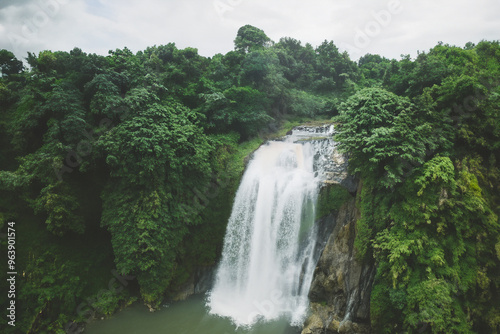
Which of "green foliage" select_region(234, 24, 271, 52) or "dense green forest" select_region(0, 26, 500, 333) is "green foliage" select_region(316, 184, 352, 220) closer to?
"dense green forest" select_region(0, 26, 500, 333)

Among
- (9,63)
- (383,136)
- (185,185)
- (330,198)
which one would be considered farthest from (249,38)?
(383,136)

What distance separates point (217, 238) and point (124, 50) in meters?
12.3

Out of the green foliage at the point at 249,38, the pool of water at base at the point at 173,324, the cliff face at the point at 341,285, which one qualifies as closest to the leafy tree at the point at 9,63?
the pool of water at base at the point at 173,324

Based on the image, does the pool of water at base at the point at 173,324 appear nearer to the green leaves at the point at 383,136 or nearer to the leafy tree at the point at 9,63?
the green leaves at the point at 383,136

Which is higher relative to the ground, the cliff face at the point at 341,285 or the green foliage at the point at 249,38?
the green foliage at the point at 249,38

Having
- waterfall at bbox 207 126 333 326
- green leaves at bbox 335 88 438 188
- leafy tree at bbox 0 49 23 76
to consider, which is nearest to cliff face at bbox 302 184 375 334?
waterfall at bbox 207 126 333 326

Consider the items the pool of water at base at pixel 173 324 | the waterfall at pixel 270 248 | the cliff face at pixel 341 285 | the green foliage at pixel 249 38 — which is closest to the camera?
the cliff face at pixel 341 285

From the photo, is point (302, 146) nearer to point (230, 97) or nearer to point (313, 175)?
point (313, 175)

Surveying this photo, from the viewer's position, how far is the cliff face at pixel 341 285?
27.5 feet

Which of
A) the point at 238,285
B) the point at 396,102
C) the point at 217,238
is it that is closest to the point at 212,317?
the point at 238,285

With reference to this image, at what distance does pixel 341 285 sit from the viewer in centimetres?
931

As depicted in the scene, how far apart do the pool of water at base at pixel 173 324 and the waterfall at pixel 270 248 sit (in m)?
0.33

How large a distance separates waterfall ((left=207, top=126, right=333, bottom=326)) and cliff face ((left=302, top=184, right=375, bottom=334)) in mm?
592

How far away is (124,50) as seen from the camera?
1504 cm
